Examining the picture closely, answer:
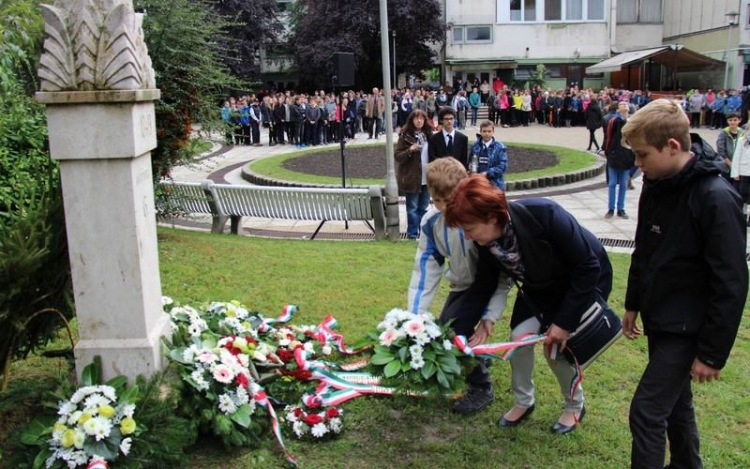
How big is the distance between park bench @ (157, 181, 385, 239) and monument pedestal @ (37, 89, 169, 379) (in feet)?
21.2

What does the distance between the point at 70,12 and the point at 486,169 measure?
6799mm

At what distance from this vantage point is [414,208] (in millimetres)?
10992

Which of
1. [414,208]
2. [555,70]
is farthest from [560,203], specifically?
[555,70]

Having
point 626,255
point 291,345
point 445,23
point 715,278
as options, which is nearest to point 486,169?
point 626,255

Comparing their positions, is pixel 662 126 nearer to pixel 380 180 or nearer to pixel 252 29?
pixel 380 180

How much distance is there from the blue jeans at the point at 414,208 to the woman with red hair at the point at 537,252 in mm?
6858

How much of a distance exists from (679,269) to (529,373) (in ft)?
4.42

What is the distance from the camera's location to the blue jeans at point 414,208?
35.7 ft

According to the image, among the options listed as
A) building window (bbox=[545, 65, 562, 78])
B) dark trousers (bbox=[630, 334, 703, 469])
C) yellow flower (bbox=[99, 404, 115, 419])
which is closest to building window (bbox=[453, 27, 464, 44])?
building window (bbox=[545, 65, 562, 78])

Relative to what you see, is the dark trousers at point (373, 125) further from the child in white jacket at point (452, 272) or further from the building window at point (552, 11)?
the child in white jacket at point (452, 272)

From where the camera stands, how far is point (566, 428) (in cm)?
420

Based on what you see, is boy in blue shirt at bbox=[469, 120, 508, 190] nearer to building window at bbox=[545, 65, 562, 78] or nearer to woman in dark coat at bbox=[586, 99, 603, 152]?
woman in dark coat at bbox=[586, 99, 603, 152]

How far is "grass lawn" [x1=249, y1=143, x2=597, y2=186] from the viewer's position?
1664 centimetres

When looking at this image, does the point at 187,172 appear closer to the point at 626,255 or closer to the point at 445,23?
the point at 626,255
